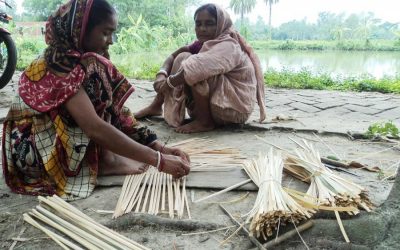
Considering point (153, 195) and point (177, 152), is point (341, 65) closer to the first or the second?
point (177, 152)

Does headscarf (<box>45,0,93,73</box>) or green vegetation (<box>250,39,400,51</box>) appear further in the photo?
green vegetation (<box>250,39,400,51</box>)

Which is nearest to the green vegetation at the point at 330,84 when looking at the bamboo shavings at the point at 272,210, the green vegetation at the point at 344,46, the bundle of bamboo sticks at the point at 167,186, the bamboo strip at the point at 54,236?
the bundle of bamboo sticks at the point at 167,186

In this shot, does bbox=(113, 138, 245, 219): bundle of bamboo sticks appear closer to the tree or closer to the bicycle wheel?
the bicycle wheel

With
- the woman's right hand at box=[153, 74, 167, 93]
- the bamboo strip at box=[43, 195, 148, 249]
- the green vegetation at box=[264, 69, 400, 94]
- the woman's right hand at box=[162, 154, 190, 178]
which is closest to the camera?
the bamboo strip at box=[43, 195, 148, 249]

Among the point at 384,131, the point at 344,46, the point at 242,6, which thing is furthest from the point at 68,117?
the point at 242,6

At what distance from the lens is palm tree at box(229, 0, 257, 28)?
121ft

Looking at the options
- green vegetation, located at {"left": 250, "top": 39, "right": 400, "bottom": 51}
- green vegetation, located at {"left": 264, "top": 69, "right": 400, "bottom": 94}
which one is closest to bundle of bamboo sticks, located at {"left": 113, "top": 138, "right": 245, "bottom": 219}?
green vegetation, located at {"left": 264, "top": 69, "right": 400, "bottom": 94}

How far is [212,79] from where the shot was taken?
2529mm

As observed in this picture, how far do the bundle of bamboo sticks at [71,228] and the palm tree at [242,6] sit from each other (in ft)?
122

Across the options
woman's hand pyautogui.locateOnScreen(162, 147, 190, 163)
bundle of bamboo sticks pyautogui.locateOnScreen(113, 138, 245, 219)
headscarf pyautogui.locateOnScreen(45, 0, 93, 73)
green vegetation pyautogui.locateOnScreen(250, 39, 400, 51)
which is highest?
headscarf pyautogui.locateOnScreen(45, 0, 93, 73)

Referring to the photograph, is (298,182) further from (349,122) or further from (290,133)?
(349,122)

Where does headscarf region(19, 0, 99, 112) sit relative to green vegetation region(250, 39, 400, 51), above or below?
above

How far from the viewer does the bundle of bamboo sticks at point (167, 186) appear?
4.69 ft

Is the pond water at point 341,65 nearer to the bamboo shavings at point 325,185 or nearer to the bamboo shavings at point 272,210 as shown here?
the bamboo shavings at point 325,185
